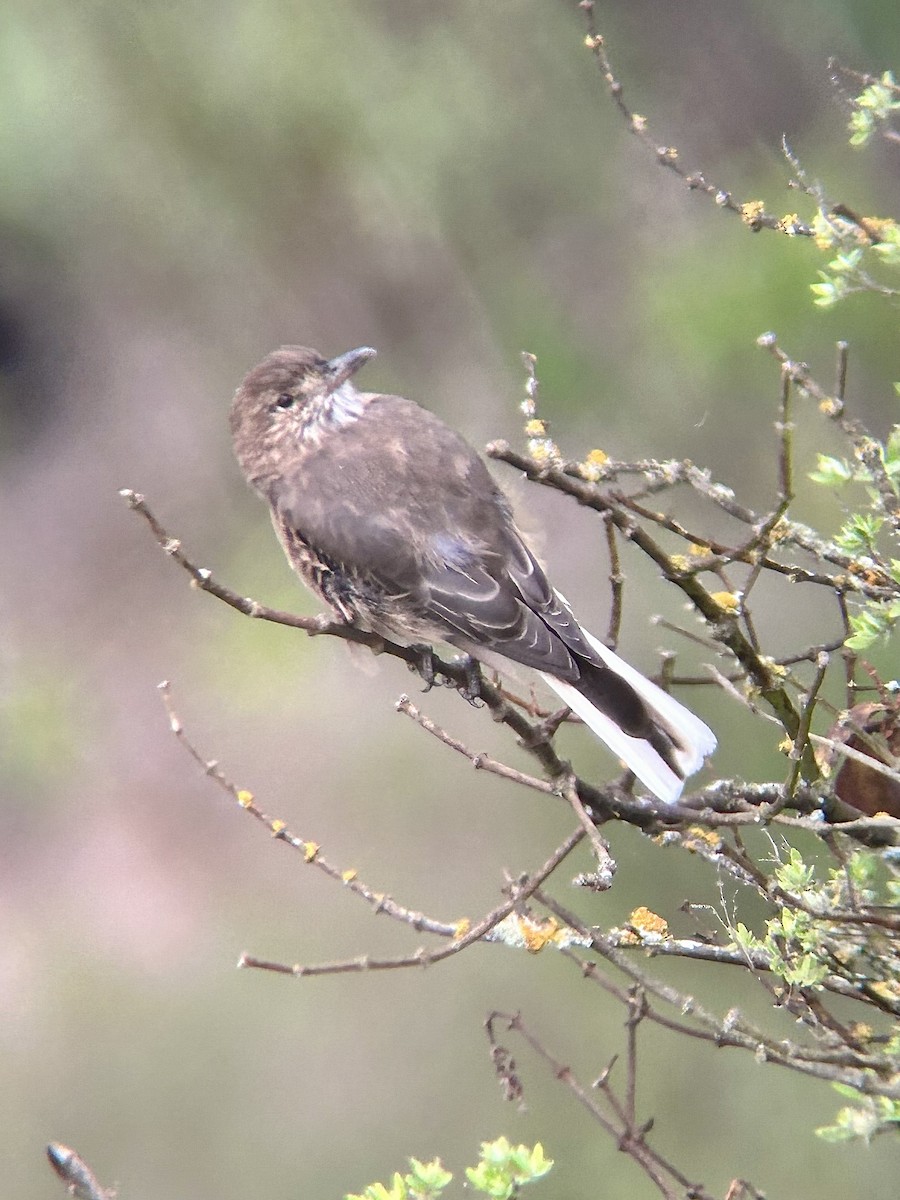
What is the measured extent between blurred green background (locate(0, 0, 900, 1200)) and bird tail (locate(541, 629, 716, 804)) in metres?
1.70

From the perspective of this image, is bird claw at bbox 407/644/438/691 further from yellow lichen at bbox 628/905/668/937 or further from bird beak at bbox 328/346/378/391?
yellow lichen at bbox 628/905/668/937

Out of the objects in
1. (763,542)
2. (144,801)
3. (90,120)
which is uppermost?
(90,120)

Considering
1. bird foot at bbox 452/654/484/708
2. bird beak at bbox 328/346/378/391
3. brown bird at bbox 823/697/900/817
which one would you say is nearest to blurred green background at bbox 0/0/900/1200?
bird beak at bbox 328/346/378/391

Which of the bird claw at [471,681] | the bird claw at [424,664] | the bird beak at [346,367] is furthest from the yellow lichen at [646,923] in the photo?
the bird beak at [346,367]

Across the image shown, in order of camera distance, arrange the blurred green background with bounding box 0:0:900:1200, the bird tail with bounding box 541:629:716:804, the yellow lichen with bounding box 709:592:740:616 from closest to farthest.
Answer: the yellow lichen with bounding box 709:592:740:616
the bird tail with bounding box 541:629:716:804
the blurred green background with bounding box 0:0:900:1200

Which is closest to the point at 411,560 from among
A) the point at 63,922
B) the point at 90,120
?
the point at 90,120

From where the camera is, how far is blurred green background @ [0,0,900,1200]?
4.78m

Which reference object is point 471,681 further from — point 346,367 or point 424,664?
point 346,367

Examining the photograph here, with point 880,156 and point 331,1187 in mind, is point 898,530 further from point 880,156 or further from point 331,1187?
point 331,1187

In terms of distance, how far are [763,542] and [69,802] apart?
7.53 m

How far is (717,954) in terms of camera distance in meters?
1.99

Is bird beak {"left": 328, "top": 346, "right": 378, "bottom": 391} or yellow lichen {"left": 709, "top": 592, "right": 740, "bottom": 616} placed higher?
bird beak {"left": 328, "top": 346, "right": 378, "bottom": 391}

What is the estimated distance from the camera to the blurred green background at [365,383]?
4.78m

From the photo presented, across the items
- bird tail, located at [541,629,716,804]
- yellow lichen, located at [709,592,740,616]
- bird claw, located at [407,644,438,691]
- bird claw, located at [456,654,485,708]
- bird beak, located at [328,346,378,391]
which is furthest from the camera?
bird beak, located at [328,346,378,391]
